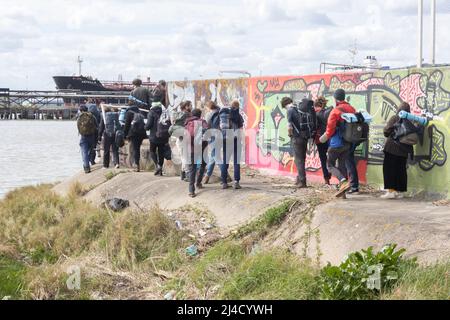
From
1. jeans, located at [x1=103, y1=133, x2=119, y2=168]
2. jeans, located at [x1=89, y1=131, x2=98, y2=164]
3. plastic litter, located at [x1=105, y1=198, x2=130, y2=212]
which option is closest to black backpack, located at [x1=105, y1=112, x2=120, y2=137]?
jeans, located at [x1=103, y1=133, x2=119, y2=168]

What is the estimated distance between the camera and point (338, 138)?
38.1 ft

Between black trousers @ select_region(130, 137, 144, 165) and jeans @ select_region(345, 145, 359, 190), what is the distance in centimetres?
599

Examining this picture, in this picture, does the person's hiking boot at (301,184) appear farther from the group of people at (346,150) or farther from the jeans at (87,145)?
the jeans at (87,145)

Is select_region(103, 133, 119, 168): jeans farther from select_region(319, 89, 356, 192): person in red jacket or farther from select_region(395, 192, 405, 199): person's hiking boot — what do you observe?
select_region(395, 192, 405, 199): person's hiking boot

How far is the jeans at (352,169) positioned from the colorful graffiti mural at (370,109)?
69 centimetres

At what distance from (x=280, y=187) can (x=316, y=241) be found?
3702 mm

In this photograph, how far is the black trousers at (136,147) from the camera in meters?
16.3

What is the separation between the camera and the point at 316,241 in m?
9.70

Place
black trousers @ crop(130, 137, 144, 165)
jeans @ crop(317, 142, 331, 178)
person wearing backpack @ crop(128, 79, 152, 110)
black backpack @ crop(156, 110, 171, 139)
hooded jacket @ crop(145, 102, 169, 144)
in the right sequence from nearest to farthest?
jeans @ crop(317, 142, 331, 178) < black backpack @ crop(156, 110, 171, 139) < hooded jacket @ crop(145, 102, 169, 144) < black trousers @ crop(130, 137, 144, 165) < person wearing backpack @ crop(128, 79, 152, 110)

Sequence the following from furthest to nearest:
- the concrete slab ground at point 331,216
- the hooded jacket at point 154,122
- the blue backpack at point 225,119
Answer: the hooded jacket at point 154,122 → the blue backpack at point 225,119 → the concrete slab ground at point 331,216

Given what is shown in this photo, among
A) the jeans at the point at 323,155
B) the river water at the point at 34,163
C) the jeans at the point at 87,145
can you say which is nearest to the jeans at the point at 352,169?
the jeans at the point at 323,155

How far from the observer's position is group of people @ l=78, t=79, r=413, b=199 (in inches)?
453
